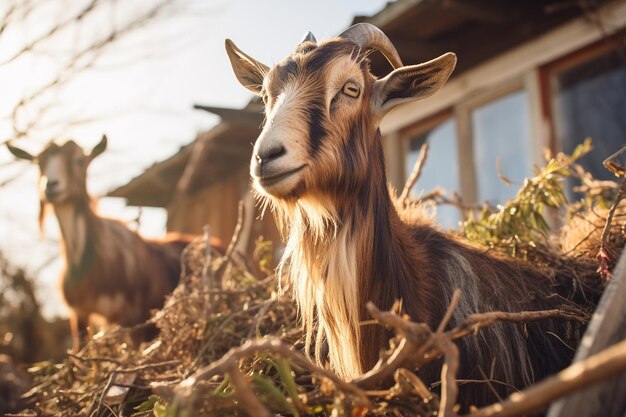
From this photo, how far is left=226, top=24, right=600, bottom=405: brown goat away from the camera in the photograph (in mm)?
2844

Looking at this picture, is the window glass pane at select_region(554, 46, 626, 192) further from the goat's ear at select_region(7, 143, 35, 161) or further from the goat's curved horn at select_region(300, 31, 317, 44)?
the goat's ear at select_region(7, 143, 35, 161)

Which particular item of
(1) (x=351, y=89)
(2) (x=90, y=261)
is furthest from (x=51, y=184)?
(1) (x=351, y=89)

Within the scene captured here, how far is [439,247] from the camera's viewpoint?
133 inches

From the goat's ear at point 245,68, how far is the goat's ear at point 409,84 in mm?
767

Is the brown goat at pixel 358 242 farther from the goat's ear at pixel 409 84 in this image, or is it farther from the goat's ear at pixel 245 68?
the goat's ear at pixel 245 68

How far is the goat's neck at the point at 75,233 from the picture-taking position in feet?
23.2

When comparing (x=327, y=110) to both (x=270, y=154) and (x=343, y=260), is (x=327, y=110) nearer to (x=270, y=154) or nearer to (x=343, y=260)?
(x=270, y=154)

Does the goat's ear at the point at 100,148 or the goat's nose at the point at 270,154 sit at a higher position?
the goat's ear at the point at 100,148

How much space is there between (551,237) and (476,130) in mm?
4117

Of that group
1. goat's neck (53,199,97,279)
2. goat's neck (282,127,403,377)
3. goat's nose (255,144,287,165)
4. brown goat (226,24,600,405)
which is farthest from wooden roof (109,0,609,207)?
goat's nose (255,144,287,165)

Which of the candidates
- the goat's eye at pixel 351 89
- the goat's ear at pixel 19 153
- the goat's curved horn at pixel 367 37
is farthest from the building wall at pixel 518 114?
the goat's ear at pixel 19 153

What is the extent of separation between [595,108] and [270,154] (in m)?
5.17

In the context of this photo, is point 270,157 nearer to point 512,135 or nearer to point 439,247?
point 439,247

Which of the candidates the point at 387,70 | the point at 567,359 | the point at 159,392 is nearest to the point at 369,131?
the point at 567,359
